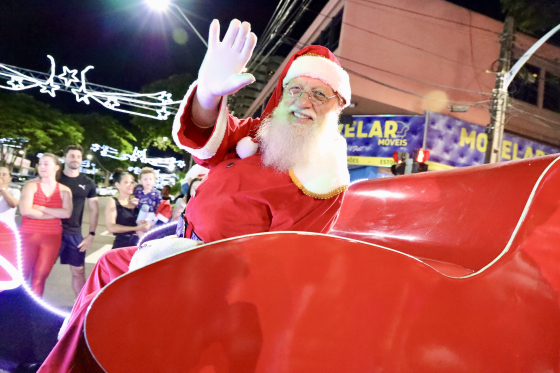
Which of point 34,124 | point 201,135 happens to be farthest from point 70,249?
point 34,124

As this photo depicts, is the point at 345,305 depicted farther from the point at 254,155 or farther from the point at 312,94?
the point at 312,94

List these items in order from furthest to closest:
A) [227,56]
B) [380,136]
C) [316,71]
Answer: [380,136] < [316,71] < [227,56]

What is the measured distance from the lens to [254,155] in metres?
1.61

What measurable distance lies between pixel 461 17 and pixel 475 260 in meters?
10.3

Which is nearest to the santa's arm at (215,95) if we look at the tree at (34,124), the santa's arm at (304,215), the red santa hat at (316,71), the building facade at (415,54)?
the red santa hat at (316,71)

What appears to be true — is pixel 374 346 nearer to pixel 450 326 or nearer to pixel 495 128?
pixel 450 326

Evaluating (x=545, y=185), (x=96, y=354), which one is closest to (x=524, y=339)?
(x=545, y=185)

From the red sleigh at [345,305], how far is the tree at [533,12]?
9.12m

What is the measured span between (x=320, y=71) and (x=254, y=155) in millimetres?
524

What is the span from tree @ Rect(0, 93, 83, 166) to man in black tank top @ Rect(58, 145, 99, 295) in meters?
23.6

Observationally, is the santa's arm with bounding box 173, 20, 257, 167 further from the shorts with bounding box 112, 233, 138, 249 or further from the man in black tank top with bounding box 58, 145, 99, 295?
the shorts with bounding box 112, 233, 138, 249

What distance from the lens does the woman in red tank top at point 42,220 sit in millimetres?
2891

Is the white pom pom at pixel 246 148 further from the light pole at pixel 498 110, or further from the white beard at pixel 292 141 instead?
the light pole at pixel 498 110

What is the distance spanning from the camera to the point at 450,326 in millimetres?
1141
